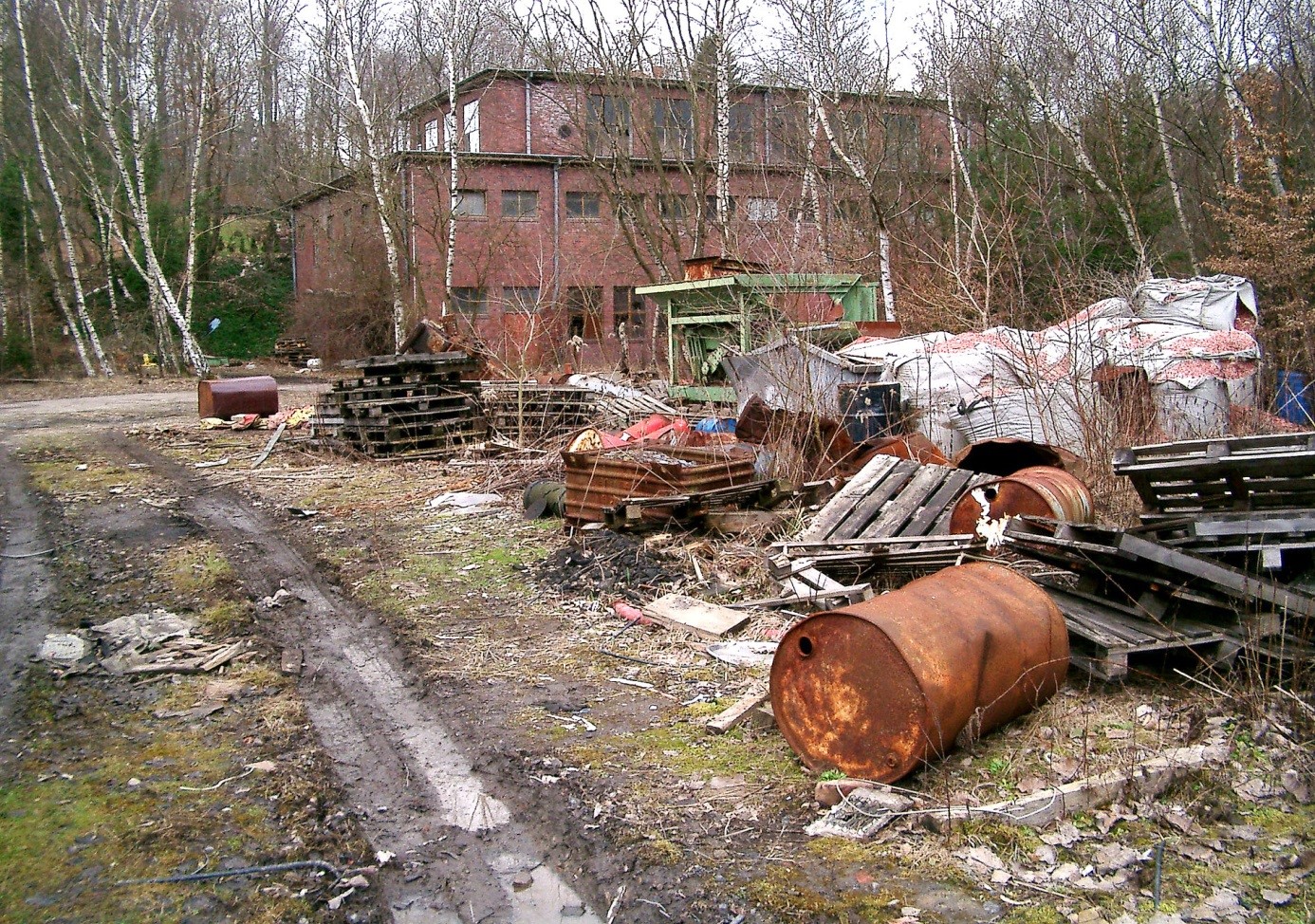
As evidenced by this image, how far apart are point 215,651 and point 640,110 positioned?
17.0m

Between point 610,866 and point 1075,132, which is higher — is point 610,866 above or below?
below

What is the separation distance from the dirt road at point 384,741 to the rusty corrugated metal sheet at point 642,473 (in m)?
2.04

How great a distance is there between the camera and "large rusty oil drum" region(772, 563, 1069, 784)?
12.5 ft

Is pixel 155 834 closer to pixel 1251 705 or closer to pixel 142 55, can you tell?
pixel 1251 705

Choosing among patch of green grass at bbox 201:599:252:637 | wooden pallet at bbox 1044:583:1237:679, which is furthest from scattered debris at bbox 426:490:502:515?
wooden pallet at bbox 1044:583:1237:679

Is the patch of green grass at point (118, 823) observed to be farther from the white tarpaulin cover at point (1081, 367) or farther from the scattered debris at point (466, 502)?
the white tarpaulin cover at point (1081, 367)

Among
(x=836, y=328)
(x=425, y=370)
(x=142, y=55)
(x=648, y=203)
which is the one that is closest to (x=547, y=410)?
(x=425, y=370)

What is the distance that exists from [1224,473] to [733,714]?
2.91m

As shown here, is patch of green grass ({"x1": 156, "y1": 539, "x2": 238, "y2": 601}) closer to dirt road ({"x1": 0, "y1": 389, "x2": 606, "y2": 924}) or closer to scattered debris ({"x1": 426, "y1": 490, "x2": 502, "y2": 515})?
dirt road ({"x1": 0, "y1": 389, "x2": 606, "y2": 924})

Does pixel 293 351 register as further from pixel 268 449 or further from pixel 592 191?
pixel 268 449

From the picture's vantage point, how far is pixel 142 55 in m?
25.9

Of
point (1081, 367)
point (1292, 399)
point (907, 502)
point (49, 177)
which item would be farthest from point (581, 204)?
point (907, 502)

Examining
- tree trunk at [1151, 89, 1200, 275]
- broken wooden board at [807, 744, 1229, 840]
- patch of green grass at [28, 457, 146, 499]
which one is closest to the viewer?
broken wooden board at [807, 744, 1229, 840]

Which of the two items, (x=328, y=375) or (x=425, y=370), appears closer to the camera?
(x=425, y=370)
